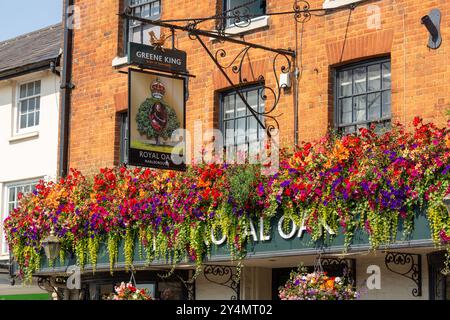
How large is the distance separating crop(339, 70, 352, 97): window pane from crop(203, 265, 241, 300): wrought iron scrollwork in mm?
3225

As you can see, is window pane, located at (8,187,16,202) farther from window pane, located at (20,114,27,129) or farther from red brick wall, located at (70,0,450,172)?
red brick wall, located at (70,0,450,172)

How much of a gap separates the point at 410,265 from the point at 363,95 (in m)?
2.54

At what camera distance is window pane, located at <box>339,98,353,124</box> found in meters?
15.9

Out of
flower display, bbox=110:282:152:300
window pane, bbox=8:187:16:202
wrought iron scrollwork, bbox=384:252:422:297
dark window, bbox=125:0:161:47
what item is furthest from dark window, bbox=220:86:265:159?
window pane, bbox=8:187:16:202

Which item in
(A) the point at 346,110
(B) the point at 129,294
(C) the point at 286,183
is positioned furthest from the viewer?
(A) the point at 346,110

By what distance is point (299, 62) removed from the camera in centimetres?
1647

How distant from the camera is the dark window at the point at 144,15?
62.6 ft

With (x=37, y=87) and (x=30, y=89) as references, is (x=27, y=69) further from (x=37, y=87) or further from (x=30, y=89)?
(x=30, y=89)

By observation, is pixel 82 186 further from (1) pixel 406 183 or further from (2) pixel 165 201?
(1) pixel 406 183

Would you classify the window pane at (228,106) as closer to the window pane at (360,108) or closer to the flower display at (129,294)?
the window pane at (360,108)

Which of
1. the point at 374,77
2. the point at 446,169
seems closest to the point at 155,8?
the point at 374,77

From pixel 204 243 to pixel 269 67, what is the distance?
9.56ft

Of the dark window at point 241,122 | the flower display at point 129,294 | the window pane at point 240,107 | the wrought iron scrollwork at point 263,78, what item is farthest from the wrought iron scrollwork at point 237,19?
the flower display at point 129,294
